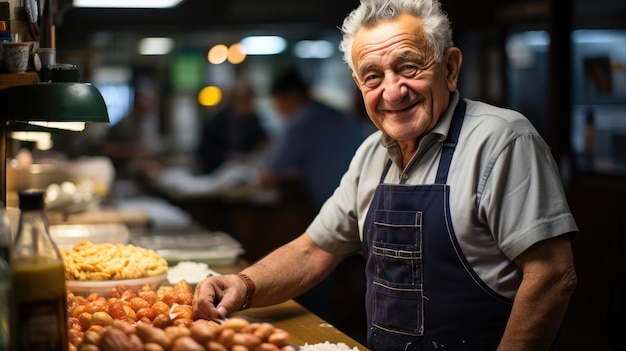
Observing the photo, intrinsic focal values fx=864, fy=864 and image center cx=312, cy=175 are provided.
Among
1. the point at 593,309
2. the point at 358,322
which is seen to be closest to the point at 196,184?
the point at 358,322

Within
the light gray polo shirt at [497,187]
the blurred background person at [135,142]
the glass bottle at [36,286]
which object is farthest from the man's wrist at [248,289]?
the blurred background person at [135,142]

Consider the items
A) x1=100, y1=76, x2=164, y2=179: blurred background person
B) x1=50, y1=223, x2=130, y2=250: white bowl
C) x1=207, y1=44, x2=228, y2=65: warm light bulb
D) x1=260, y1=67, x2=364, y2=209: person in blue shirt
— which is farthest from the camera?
x1=207, y1=44, x2=228, y2=65: warm light bulb

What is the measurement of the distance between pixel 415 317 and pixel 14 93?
1419 mm

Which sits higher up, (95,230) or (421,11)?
(421,11)

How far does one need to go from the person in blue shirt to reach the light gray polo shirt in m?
4.67

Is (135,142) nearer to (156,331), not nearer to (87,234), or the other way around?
(87,234)

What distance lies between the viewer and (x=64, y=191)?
6.39 meters

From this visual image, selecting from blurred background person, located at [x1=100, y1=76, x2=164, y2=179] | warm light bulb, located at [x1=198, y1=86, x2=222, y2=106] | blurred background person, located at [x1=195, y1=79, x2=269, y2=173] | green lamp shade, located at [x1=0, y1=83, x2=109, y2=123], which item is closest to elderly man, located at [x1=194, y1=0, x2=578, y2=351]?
green lamp shade, located at [x1=0, y1=83, x2=109, y2=123]

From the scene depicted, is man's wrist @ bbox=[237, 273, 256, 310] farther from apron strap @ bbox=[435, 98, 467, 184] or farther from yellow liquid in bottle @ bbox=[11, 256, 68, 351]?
yellow liquid in bottle @ bbox=[11, 256, 68, 351]

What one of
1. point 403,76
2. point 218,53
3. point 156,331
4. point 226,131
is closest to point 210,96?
point 218,53

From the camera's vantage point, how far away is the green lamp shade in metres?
2.38

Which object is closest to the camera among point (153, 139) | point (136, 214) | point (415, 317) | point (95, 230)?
point (415, 317)

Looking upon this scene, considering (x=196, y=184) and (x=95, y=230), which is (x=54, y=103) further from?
(x=196, y=184)

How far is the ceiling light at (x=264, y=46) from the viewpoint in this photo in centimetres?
1467
